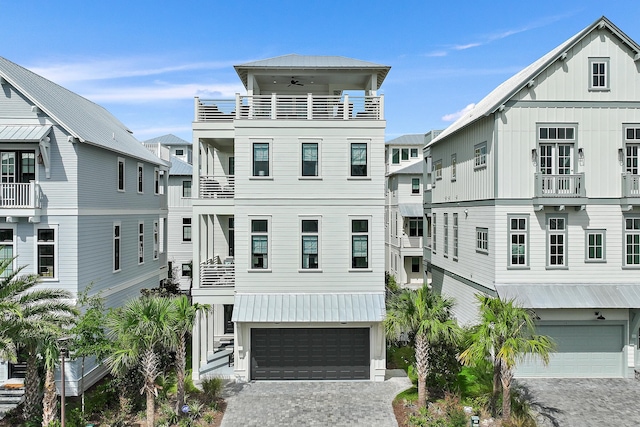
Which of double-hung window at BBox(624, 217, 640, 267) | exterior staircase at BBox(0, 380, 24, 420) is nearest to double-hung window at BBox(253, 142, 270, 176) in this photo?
exterior staircase at BBox(0, 380, 24, 420)

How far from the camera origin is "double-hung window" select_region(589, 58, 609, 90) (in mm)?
17656

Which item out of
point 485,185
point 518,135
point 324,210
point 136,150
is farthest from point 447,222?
point 136,150

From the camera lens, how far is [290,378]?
1759 cm

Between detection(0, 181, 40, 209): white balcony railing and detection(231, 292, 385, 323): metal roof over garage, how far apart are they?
825 cm

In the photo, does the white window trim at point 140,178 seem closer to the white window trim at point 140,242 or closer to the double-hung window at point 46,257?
the white window trim at point 140,242

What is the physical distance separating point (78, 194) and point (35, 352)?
6.09 m

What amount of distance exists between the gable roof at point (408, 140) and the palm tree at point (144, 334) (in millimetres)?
32222

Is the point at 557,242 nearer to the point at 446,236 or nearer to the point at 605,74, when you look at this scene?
the point at 605,74

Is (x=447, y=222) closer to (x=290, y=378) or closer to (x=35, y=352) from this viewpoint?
(x=290, y=378)

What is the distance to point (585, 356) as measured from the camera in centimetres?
1775

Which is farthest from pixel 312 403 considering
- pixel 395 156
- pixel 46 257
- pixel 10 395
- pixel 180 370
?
pixel 395 156

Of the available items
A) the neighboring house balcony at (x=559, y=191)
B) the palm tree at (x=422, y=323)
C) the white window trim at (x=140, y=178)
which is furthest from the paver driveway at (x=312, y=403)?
the white window trim at (x=140, y=178)

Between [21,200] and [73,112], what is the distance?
511 centimetres

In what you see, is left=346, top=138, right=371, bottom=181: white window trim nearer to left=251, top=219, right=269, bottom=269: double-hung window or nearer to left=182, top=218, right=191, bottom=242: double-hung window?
left=251, top=219, right=269, bottom=269: double-hung window
